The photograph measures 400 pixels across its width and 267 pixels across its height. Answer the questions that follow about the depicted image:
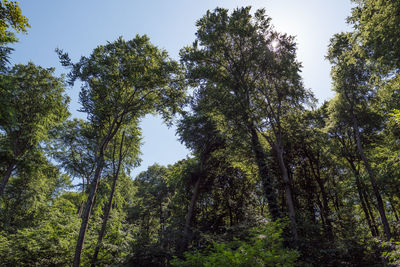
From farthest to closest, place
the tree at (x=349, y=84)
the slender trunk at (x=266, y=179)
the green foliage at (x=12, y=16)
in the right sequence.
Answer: the tree at (x=349, y=84), the slender trunk at (x=266, y=179), the green foliage at (x=12, y=16)

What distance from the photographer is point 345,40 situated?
13531 millimetres

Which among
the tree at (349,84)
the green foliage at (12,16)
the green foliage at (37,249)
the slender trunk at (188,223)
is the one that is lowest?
the green foliage at (37,249)

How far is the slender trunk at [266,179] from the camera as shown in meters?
9.98

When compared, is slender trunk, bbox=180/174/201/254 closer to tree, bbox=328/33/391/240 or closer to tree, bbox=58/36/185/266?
tree, bbox=58/36/185/266

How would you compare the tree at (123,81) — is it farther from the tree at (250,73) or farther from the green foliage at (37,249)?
the green foliage at (37,249)

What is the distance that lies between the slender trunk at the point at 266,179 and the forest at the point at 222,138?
0.06 metres

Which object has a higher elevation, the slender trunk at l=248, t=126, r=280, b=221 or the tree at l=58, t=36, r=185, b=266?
the tree at l=58, t=36, r=185, b=266

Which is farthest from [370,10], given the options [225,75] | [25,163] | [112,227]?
[25,163]

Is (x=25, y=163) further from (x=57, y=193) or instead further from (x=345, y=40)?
(x=345, y=40)

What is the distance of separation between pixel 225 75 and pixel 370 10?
733 centimetres

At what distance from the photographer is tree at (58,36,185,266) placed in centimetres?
1014

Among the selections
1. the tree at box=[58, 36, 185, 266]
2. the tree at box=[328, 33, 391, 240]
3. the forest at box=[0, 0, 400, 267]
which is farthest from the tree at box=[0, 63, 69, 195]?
the tree at box=[328, 33, 391, 240]

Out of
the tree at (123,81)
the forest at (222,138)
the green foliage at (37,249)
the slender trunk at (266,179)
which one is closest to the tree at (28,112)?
the forest at (222,138)

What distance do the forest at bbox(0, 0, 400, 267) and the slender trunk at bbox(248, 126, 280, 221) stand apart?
6 cm
